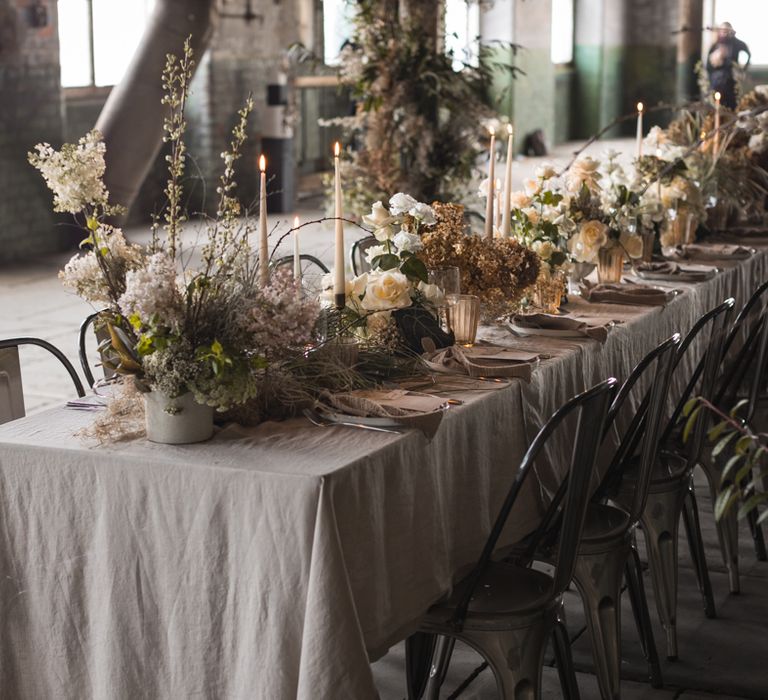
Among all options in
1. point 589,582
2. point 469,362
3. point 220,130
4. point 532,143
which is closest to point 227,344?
point 469,362

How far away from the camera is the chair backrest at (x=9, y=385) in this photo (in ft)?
10.3

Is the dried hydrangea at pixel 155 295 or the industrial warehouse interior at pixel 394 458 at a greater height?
the dried hydrangea at pixel 155 295

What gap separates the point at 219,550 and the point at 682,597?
193cm

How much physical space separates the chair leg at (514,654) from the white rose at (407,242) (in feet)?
3.35

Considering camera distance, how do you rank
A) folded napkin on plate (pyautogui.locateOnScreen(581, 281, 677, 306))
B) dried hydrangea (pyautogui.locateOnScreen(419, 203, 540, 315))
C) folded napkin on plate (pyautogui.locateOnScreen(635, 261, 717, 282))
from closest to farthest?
dried hydrangea (pyautogui.locateOnScreen(419, 203, 540, 315)), folded napkin on plate (pyautogui.locateOnScreen(581, 281, 677, 306)), folded napkin on plate (pyautogui.locateOnScreen(635, 261, 717, 282))

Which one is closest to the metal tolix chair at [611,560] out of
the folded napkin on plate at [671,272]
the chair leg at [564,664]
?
the chair leg at [564,664]

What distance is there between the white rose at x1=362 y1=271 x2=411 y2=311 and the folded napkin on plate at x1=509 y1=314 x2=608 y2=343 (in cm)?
61

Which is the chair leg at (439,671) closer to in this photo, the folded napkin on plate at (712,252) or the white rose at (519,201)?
the white rose at (519,201)

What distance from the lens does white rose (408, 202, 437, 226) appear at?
10.6 ft

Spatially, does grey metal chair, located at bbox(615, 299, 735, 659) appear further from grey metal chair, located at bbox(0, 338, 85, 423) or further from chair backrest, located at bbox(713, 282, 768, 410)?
grey metal chair, located at bbox(0, 338, 85, 423)

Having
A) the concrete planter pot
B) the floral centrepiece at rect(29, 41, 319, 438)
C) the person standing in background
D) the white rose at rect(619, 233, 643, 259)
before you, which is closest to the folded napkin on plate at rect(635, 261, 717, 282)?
the white rose at rect(619, 233, 643, 259)

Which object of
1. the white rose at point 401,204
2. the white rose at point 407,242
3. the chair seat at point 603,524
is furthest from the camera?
the white rose at point 401,204

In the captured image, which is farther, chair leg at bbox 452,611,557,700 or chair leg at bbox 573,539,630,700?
chair leg at bbox 573,539,630,700

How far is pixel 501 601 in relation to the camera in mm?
2504
